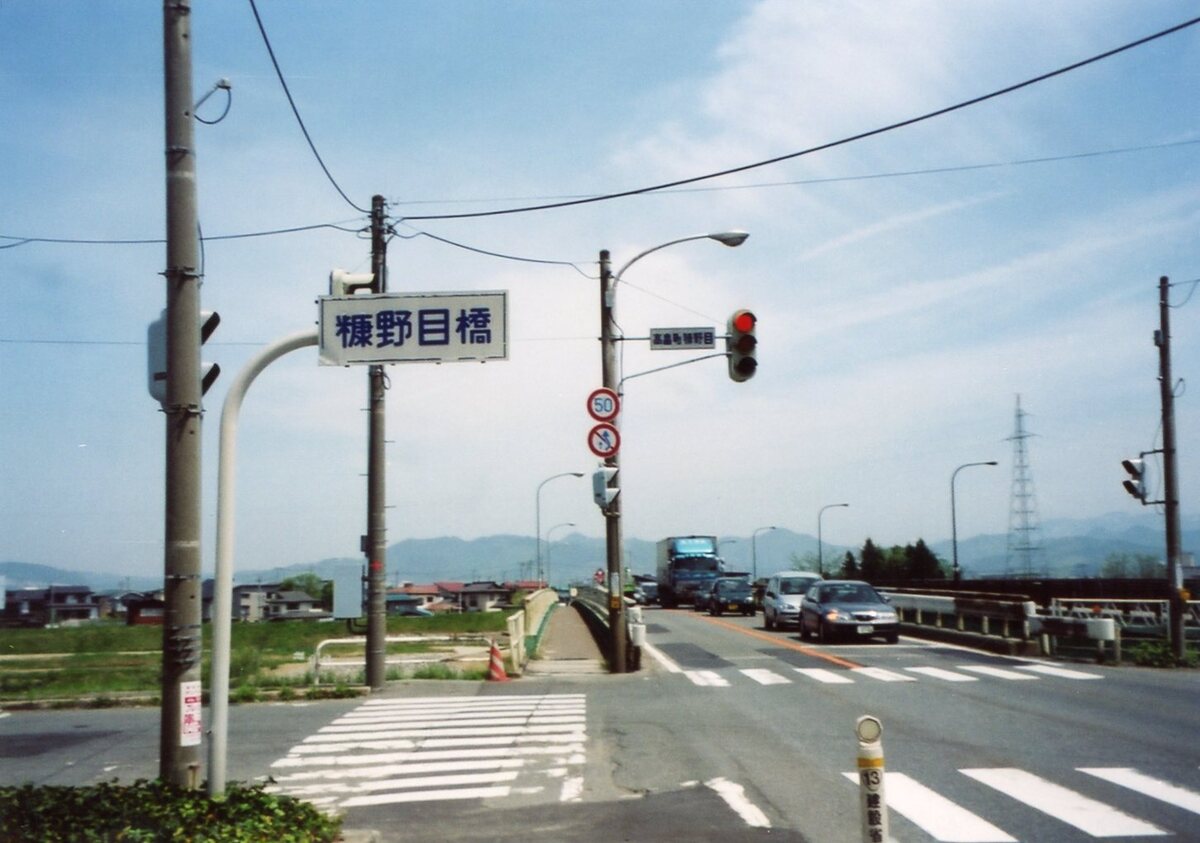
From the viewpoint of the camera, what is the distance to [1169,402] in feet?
79.7

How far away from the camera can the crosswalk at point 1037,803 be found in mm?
8359

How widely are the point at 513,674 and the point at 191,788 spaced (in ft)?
46.9

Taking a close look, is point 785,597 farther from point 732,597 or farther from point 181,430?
point 181,430

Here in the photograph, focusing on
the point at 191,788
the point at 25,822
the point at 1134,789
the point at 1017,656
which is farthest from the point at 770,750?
the point at 1017,656

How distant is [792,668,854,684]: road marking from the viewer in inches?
762

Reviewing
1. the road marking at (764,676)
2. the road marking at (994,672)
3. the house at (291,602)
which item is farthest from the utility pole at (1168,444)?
the house at (291,602)

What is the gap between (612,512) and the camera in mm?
22125

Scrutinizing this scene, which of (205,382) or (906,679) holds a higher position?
(205,382)

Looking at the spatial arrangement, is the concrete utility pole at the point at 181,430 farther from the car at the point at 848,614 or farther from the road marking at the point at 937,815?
the car at the point at 848,614

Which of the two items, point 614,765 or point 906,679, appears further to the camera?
point 906,679

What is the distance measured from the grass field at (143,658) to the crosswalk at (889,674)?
4901mm

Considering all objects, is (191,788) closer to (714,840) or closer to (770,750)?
(714,840)

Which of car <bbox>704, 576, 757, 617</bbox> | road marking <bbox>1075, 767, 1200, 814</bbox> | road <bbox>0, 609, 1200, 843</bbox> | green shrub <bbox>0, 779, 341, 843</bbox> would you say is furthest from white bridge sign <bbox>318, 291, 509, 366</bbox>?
car <bbox>704, 576, 757, 617</bbox>

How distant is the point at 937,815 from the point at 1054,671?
13140mm
